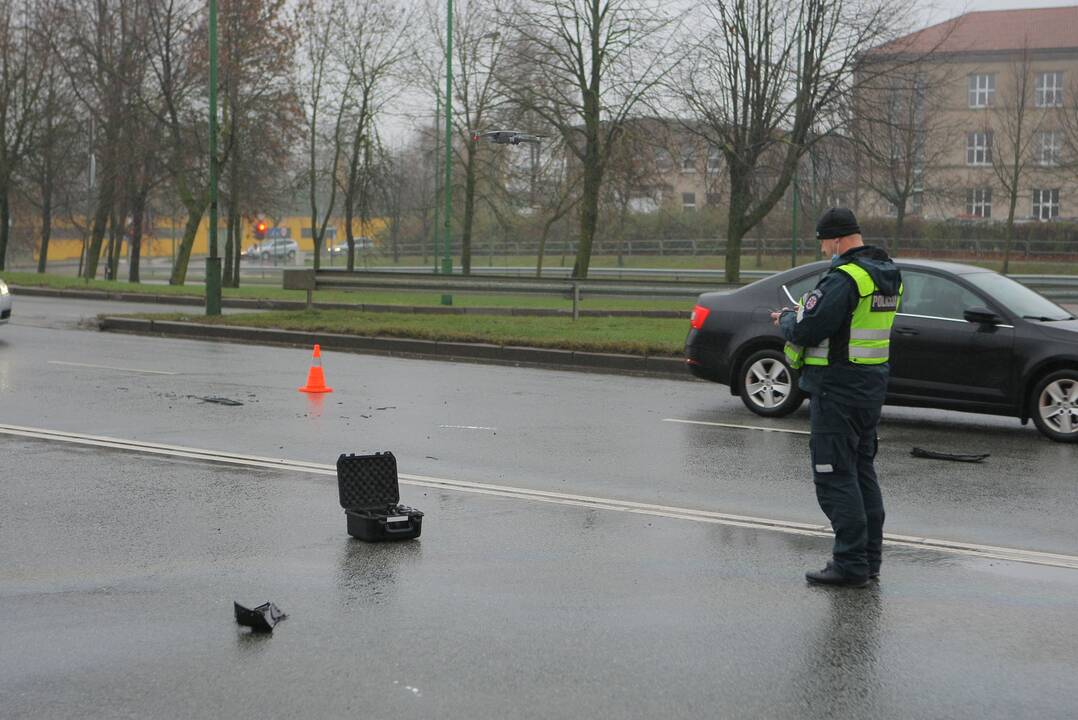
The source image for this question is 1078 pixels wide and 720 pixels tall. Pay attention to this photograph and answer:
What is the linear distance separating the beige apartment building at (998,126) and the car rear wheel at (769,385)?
33.3 metres

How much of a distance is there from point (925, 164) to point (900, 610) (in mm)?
50396

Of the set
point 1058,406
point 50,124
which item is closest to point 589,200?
point 50,124

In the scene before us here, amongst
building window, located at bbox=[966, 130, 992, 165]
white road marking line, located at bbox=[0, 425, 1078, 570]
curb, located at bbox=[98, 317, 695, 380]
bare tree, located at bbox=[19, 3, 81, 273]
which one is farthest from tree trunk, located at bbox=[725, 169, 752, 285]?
building window, located at bbox=[966, 130, 992, 165]

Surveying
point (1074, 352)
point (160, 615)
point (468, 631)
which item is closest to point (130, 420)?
point (160, 615)

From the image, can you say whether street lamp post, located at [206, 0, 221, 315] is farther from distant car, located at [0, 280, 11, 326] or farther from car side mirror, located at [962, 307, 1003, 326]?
car side mirror, located at [962, 307, 1003, 326]

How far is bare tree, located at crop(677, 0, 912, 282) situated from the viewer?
33.0m

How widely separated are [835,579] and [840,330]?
45.7 inches

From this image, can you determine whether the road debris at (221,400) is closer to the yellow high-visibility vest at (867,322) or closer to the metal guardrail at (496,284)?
the yellow high-visibility vest at (867,322)

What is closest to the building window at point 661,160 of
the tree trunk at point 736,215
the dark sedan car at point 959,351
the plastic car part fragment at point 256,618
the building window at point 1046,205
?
the tree trunk at point 736,215

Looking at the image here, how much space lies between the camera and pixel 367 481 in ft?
22.4

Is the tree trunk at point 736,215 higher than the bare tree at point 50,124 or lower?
lower

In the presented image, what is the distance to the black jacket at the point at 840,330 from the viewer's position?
594cm

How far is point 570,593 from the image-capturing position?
Result: 5.74 m

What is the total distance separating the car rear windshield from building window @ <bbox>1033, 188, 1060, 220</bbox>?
5729 centimetres
